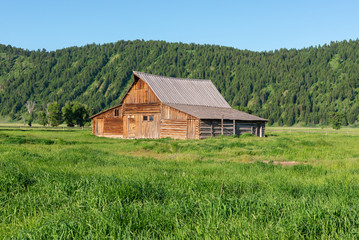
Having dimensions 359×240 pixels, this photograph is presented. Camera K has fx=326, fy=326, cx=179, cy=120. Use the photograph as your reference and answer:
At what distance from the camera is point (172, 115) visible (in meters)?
37.9

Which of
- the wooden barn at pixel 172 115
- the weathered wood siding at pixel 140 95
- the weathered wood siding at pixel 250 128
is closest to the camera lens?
the wooden barn at pixel 172 115

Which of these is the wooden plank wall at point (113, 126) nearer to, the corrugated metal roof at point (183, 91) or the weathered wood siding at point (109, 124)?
the weathered wood siding at point (109, 124)

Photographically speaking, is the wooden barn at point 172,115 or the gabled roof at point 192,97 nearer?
the wooden barn at point 172,115

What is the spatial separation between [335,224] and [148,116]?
37120mm

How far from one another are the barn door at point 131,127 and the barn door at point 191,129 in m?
9.20

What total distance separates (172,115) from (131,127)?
7491mm

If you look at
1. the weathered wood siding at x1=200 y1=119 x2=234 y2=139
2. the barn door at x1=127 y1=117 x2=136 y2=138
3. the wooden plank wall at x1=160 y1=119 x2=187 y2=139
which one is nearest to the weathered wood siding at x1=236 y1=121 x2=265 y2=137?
the weathered wood siding at x1=200 y1=119 x2=234 y2=139

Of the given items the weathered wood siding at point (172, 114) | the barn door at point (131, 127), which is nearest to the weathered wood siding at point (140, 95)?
the weathered wood siding at point (172, 114)

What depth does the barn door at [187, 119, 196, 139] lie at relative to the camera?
117 ft

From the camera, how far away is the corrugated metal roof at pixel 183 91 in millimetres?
41619

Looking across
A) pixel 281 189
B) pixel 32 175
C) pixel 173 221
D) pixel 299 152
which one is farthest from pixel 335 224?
pixel 299 152

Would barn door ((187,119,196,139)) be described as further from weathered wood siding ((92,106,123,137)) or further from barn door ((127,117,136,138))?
weathered wood siding ((92,106,123,137))

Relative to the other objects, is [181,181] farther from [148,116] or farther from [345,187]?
[148,116]

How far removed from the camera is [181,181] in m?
7.27
